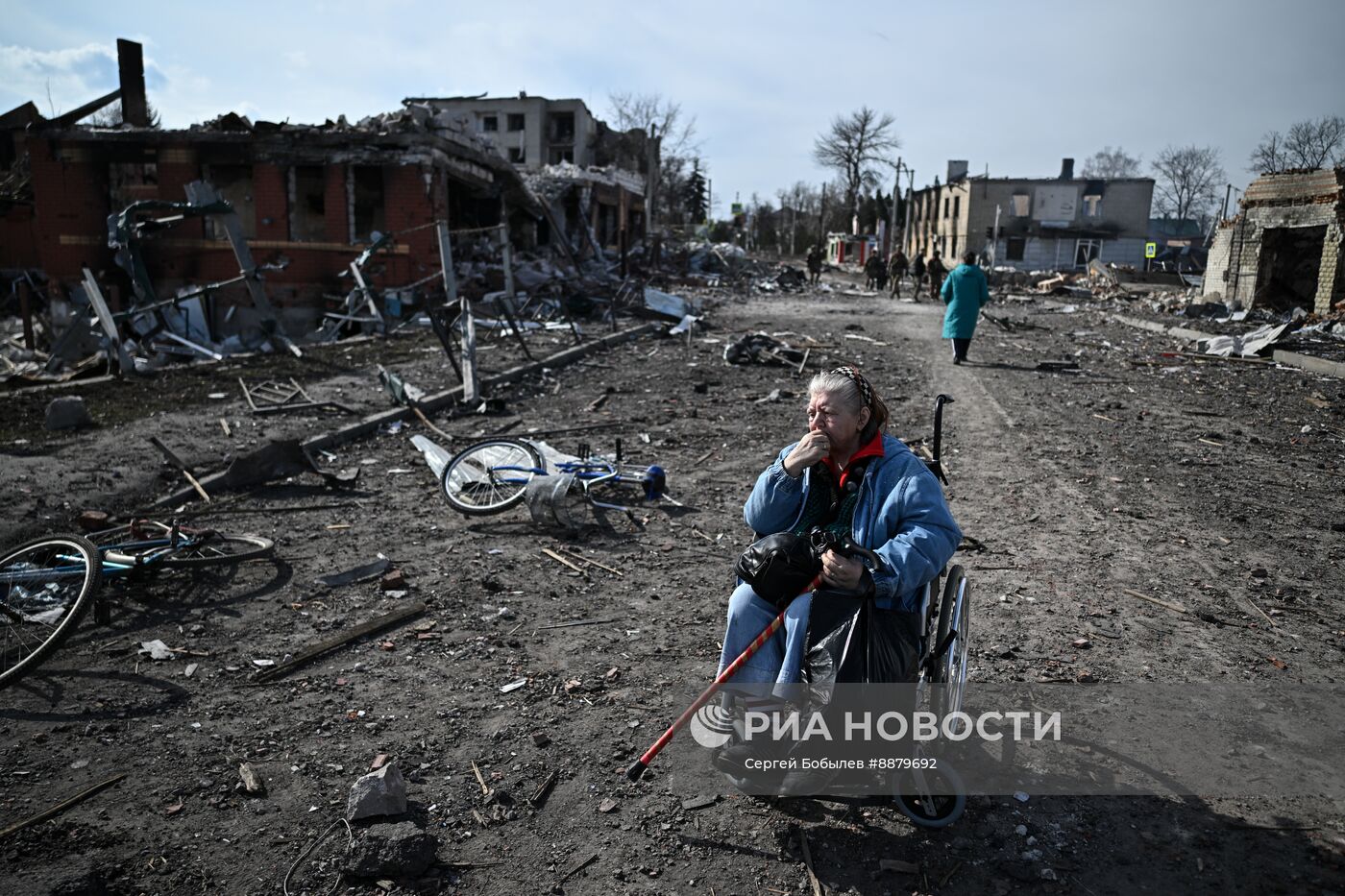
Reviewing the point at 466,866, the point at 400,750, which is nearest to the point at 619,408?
the point at 400,750

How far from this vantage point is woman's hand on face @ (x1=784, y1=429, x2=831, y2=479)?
2.90 m

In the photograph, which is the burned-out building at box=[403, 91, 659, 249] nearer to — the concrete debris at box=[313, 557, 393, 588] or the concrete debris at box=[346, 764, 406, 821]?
the concrete debris at box=[313, 557, 393, 588]

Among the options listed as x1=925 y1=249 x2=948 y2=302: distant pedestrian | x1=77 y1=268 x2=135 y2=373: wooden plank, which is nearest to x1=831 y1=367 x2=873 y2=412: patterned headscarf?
x1=77 y1=268 x2=135 y2=373: wooden plank

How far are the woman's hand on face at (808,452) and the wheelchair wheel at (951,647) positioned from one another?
0.61 meters

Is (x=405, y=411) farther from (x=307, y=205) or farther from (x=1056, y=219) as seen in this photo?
(x=1056, y=219)

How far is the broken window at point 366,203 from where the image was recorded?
21312mm

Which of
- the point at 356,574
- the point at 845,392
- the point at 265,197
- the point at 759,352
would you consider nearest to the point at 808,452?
the point at 845,392

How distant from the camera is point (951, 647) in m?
2.86

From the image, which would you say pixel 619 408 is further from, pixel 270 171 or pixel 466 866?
pixel 270 171

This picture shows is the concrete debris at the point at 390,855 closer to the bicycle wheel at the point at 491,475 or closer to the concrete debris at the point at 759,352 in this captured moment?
the bicycle wheel at the point at 491,475

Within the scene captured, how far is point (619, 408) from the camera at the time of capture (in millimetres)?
10625

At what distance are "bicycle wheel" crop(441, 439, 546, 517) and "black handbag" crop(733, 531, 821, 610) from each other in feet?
11.9

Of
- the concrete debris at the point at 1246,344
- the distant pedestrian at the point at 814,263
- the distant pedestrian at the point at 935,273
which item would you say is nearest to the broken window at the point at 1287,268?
the concrete debris at the point at 1246,344

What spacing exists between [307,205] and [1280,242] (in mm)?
25103
